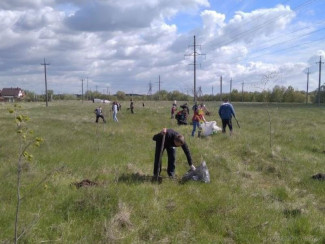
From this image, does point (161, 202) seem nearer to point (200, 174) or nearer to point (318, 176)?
point (200, 174)

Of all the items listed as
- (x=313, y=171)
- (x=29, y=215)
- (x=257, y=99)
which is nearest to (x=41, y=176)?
(x=29, y=215)

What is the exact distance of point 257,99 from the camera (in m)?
107

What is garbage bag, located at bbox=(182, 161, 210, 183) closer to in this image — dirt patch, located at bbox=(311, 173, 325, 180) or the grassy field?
the grassy field

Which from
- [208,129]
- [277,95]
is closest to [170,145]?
[208,129]

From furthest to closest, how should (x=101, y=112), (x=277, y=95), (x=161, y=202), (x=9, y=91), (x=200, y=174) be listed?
(x=9, y=91)
(x=277, y=95)
(x=101, y=112)
(x=200, y=174)
(x=161, y=202)

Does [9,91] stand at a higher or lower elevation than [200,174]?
higher

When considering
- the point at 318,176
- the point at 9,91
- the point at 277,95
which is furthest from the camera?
the point at 9,91

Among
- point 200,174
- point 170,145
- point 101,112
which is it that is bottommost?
point 200,174

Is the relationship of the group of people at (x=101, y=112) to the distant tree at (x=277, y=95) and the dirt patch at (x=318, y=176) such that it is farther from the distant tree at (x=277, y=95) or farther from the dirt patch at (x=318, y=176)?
the distant tree at (x=277, y=95)

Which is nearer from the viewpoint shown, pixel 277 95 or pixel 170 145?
pixel 170 145

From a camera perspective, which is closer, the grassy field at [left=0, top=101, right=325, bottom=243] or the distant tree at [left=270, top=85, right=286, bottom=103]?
the grassy field at [left=0, top=101, right=325, bottom=243]

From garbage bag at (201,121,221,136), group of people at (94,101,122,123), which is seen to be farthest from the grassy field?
group of people at (94,101,122,123)

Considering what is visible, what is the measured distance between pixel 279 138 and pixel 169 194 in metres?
10.5

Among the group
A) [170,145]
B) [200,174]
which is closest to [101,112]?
[170,145]
